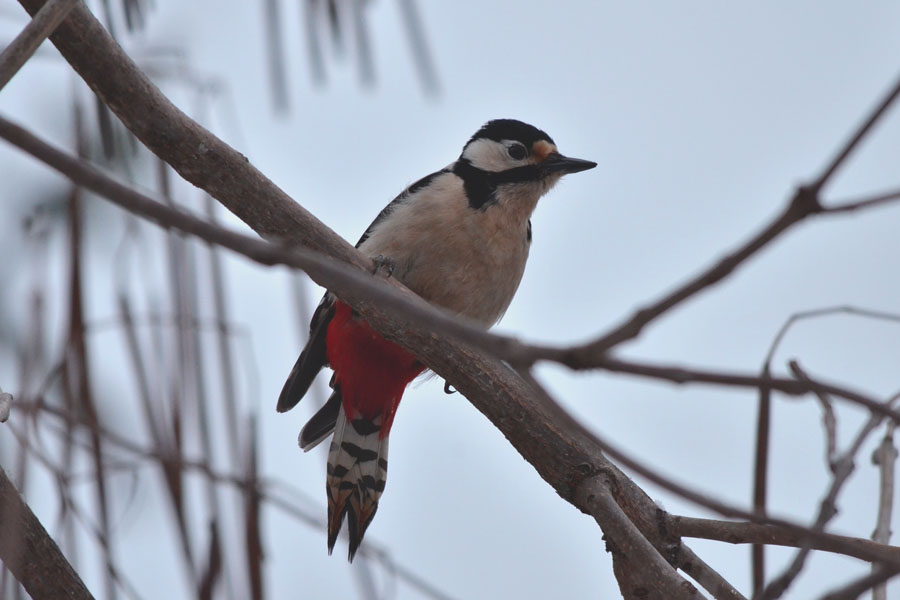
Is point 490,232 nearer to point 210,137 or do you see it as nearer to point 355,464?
point 355,464

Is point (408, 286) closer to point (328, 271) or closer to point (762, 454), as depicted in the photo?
point (762, 454)

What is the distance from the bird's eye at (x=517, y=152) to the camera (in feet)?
14.3

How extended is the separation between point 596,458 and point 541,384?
183 centimetres

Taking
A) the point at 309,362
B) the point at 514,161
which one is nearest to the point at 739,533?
the point at 309,362

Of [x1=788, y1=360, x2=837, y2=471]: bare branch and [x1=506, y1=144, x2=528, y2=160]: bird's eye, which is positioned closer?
[x1=788, y1=360, x2=837, y2=471]: bare branch

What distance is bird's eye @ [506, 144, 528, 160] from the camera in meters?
4.35

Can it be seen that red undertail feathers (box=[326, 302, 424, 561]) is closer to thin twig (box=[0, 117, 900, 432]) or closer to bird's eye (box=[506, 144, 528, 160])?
bird's eye (box=[506, 144, 528, 160])

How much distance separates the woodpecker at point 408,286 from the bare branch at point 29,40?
261 centimetres

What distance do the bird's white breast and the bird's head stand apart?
15 cm

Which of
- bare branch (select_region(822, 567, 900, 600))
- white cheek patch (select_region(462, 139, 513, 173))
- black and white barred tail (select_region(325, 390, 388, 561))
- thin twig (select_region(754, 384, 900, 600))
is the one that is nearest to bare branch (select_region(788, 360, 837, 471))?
thin twig (select_region(754, 384, 900, 600))

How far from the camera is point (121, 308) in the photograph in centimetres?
178

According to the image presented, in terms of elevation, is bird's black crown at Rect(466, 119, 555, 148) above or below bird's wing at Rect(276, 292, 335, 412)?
above

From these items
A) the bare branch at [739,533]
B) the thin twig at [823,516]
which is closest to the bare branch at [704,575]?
the bare branch at [739,533]

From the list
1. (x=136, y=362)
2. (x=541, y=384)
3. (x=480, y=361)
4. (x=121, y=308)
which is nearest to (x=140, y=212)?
(x=541, y=384)
